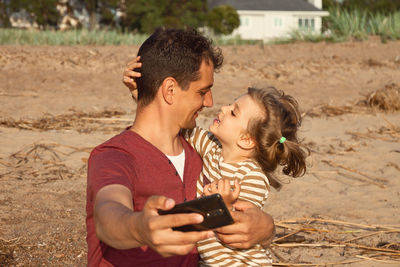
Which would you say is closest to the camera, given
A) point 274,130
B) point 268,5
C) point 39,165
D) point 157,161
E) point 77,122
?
point 157,161

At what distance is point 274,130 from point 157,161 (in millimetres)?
798

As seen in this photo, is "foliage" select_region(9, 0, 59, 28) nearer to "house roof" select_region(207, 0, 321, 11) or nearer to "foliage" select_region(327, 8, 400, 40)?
"house roof" select_region(207, 0, 321, 11)

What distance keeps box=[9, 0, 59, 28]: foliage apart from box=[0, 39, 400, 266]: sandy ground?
647 inches

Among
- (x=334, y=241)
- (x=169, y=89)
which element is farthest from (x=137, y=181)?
(x=334, y=241)

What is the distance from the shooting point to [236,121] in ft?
9.76

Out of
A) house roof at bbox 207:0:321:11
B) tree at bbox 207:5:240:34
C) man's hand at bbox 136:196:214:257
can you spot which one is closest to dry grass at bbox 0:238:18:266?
man's hand at bbox 136:196:214:257

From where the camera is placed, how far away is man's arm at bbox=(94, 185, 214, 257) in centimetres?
148

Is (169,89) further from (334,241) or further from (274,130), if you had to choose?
(334,241)

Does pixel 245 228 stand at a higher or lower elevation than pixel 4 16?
lower

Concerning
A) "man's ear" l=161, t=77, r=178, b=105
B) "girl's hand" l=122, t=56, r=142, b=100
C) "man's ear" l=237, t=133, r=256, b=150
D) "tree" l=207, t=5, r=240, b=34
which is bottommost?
"man's ear" l=237, t=133, r=256, b=150

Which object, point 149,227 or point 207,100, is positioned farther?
point 207,100

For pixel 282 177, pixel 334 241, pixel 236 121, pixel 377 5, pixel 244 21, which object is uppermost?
pixel 377 5

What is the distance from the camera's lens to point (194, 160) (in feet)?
8.90

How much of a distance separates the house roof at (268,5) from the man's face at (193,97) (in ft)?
128
